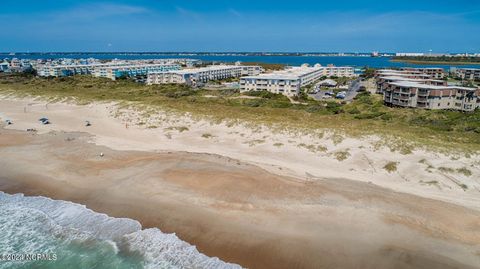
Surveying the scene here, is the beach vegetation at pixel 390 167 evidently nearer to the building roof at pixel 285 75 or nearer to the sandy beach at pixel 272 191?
the sandy beach at pixel 272 191

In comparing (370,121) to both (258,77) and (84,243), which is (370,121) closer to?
(84,243)

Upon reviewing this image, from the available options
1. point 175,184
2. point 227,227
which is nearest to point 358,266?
point 227,227

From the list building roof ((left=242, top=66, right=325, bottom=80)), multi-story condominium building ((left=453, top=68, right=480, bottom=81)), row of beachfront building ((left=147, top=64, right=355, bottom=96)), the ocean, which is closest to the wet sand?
the ocean

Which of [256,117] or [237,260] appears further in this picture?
[256,117]

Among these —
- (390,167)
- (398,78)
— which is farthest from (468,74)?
(390,167)

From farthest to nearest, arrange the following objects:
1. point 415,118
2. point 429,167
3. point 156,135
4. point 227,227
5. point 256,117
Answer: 1. point 415,118
2. point 256,117
3. point 156,135
4. point 429,167
5. point 227,227

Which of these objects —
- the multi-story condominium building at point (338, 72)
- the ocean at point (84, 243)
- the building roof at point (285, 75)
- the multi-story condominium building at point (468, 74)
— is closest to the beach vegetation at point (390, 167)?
the ocean at point (84, 243)

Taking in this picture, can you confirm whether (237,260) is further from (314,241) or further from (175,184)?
(175,184)
